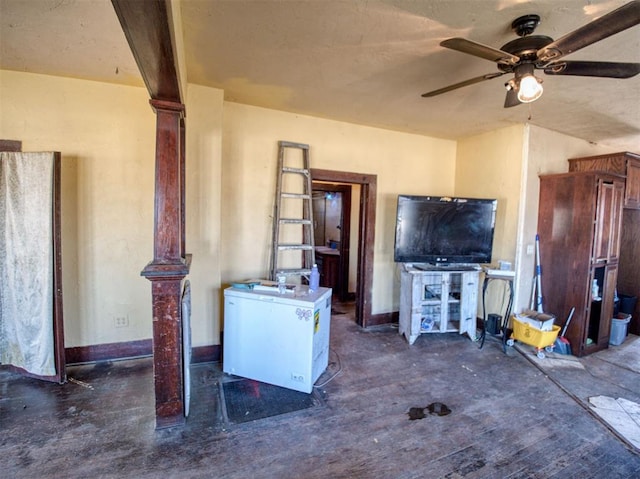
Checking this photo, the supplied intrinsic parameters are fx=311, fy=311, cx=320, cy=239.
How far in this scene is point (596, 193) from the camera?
10.2ft

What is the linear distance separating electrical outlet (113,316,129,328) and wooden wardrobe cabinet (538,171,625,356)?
4.44m

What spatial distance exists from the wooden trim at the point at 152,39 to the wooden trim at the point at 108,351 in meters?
2.28

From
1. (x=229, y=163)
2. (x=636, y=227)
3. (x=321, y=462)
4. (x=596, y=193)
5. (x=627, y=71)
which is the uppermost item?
(x=627, y=71)

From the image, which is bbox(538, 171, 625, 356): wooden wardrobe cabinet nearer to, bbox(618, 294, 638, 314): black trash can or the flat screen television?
the flat screen television

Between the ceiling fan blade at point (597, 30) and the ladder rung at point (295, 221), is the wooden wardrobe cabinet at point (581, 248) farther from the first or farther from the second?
the ladder rung at point (295, 221)

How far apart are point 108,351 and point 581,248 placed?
474cm

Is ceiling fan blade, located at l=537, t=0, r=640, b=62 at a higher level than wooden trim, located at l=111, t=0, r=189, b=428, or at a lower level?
higher

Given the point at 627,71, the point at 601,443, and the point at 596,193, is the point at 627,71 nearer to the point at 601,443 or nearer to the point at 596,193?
the point at 596,193

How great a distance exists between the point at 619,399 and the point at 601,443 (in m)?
0.79

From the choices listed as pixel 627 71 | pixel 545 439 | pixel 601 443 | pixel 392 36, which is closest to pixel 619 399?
pixel 601 443

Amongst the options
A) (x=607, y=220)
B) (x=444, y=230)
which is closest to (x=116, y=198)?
(x=444, y=230)

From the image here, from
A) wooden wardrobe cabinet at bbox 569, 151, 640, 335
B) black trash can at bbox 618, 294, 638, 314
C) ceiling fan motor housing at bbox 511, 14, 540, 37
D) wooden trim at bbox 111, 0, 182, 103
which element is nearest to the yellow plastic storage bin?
black trash can at bbox 618, 294, 638, 314

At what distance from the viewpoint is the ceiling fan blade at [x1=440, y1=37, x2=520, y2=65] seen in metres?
1.51

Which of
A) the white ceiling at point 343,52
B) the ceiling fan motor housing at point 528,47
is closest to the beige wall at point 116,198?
the white ceiling at point 343,52
